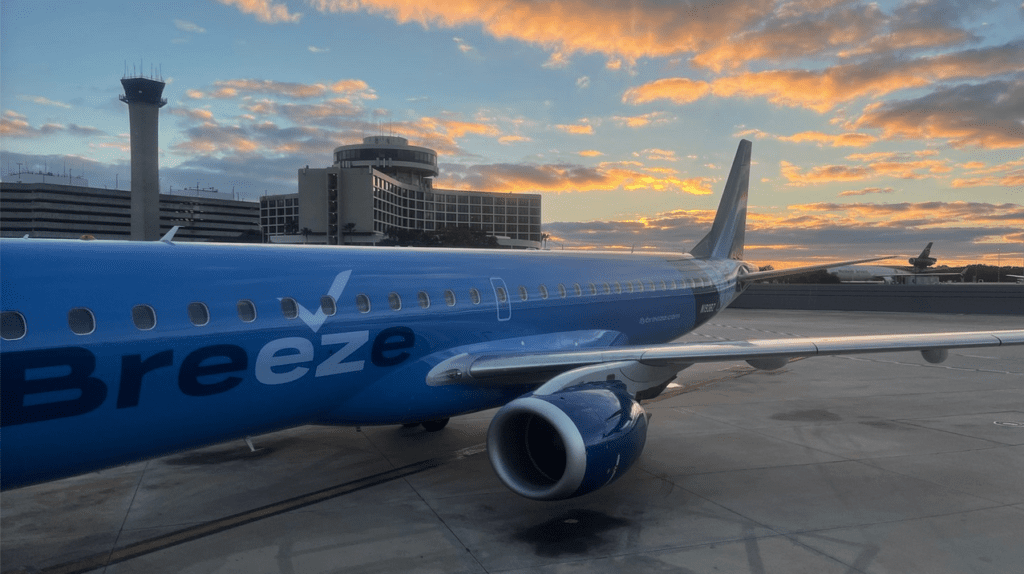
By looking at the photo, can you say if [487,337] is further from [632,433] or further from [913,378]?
[913,378]

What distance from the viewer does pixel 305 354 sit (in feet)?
28.9

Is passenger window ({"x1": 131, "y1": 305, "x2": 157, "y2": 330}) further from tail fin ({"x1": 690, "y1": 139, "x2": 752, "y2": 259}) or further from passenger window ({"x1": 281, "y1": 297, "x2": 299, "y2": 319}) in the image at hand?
tail fin ({"x1": 690, "y1": 139, "x2": 752, "y2": 259})

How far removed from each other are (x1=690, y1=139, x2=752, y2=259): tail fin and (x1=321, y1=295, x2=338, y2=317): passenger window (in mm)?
15075

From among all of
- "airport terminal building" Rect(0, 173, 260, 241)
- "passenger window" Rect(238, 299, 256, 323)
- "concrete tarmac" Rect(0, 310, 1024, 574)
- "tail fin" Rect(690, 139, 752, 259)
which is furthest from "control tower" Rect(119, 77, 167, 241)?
"passenger window" Rect(238, 299, 256, 323)

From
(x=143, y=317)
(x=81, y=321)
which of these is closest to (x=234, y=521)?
(x=143, y=317)

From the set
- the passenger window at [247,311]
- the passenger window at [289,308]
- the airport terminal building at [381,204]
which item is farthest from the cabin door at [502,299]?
the airport terminal building at [381,204]

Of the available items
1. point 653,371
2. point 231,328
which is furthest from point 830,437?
point 231,328

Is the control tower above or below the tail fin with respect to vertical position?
above

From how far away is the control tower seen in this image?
106 metres

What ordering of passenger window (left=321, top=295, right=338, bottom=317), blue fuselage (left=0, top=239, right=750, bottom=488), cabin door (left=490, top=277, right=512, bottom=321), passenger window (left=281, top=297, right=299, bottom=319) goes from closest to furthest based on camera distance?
blue fuselage (left=0, top=239, right=750, bottom=488)
passenger window (left=281, top=297, right=299, bottom=319)
passenger window (left=321, top=295, right=338, bottom=317)
cabin door (left=490, top=277, right=512, bottom=321)

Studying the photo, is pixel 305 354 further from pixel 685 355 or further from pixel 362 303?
pixel 685 355

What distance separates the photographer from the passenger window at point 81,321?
22.4 ft

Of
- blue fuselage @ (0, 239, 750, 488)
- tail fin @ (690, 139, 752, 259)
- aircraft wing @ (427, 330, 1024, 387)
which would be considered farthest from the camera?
tail fin @ (690, 139, 752, 259)

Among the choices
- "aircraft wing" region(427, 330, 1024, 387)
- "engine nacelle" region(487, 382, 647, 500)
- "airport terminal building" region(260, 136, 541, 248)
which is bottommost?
"engine nacelle" region(487, 382, 647, 500)
